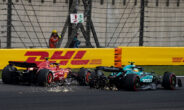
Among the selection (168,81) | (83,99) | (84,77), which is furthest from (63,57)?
(83,99)

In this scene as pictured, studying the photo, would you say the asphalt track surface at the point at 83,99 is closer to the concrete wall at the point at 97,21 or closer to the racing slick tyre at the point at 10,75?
the racing slick tyre at the point at 10,75

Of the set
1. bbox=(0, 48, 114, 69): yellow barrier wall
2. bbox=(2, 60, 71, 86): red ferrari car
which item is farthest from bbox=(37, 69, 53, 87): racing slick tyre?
bbox=(0, 48, 114, 69): yellow barrier wall

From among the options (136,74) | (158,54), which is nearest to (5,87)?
(136,74)

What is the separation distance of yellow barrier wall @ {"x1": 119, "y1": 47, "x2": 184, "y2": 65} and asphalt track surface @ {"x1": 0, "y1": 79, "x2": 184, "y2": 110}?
6.24 meters

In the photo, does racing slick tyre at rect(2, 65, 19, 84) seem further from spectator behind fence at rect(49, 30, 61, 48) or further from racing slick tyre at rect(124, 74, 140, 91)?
spectator behind fence at rect(49, 30, 61, 48)

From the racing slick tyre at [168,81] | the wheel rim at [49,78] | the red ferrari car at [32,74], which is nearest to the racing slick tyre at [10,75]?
the red ferrari car at [32,74]

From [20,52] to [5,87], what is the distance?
4.87 m

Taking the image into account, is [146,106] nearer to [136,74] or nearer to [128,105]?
[128,105]

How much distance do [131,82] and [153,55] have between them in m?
7.73

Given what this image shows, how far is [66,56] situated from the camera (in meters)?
17.6

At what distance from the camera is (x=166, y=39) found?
907 inches

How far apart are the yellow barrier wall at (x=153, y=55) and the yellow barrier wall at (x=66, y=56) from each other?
2.47 feet

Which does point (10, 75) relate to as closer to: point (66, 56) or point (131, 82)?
point (131, 82)

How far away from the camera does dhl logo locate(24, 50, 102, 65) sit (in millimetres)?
17109
